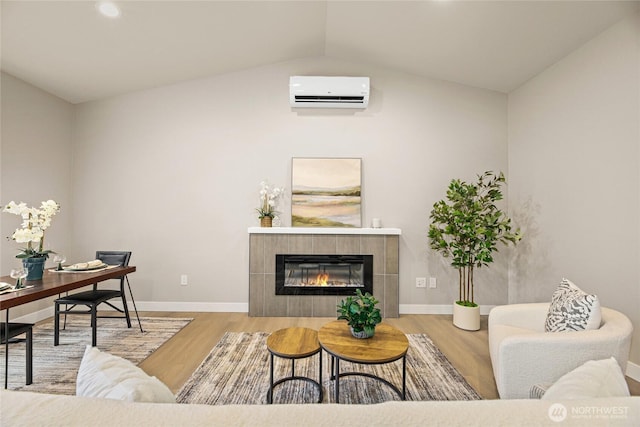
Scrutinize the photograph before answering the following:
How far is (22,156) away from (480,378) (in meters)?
4.95

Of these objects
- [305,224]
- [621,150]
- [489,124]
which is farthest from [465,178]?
[305,224]

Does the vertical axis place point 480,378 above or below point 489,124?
below

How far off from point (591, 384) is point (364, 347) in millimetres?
1102

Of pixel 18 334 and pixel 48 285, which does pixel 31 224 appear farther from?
pixel 18 334

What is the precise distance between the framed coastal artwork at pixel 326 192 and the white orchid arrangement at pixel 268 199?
0.21 metres

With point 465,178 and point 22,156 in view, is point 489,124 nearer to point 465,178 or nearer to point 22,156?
point 465,178

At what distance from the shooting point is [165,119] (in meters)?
3.98

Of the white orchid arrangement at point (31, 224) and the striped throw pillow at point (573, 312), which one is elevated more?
the white orchid arrangement at point (31, 224)

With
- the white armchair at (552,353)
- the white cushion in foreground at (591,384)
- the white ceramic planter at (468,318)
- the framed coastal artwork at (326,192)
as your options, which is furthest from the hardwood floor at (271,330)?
the white cushion in foreground at (591,384)

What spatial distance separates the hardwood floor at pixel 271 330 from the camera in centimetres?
231

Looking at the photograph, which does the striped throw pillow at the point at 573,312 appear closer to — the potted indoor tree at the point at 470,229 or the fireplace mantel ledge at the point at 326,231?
the potted indoor tree at the point at 470,229

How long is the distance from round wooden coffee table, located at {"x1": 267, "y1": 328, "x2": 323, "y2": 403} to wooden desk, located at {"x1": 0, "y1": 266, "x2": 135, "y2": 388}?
1608 mm

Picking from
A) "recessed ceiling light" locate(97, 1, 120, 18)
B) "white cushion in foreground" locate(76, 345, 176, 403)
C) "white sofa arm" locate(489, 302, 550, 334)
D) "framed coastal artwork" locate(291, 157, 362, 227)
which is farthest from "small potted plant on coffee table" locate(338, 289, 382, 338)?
"recessed ceiling light" locate(97, 1, 120, 18)

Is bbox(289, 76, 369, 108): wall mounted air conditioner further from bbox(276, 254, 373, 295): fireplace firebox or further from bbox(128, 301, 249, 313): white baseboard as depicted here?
bbox(128, 301, 249, 313): white baseboard
